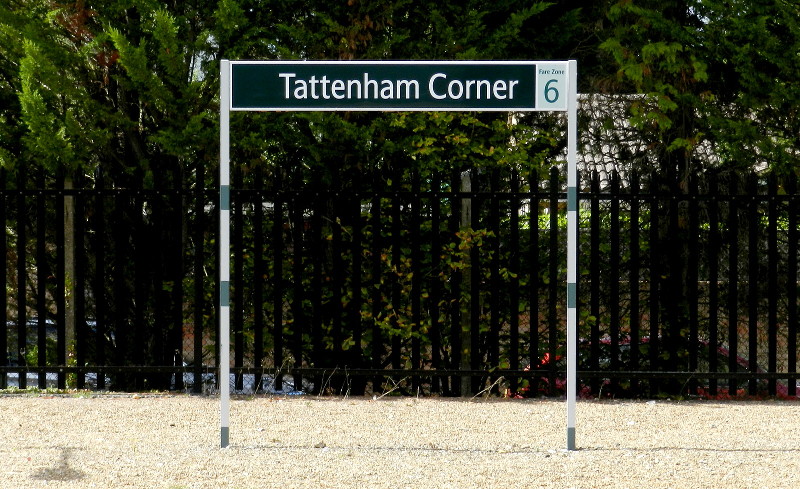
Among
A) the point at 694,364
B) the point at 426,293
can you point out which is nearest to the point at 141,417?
the point at 426,293

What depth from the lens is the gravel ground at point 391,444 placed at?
6.05 metres

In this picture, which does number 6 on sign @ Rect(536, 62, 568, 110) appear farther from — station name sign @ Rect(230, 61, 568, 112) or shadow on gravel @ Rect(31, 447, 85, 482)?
shadow on gravel @ Rect(31, 447, 85, 482)

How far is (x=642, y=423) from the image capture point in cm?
796

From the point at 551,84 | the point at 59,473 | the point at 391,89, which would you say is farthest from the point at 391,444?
the point at 551,84

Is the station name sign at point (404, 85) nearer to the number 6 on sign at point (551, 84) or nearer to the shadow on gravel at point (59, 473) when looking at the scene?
the number 6 on sign at point (551, 84)

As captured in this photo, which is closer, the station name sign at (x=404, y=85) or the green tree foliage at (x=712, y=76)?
the station name sign at (x=404, y=85)

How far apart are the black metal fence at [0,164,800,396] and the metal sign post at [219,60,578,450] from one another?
6.72ft

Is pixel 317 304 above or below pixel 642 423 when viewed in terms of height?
above

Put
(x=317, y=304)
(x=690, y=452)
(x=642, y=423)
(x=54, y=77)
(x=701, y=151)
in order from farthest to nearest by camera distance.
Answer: (x=701, y=151) < (x=54, y=77) < (x=317, y=304) < (x=642, y=423) < (x=690, y=452)

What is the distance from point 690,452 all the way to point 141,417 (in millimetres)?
3893

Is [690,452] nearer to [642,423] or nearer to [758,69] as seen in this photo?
[642,423]

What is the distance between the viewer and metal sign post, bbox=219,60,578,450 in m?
6.77

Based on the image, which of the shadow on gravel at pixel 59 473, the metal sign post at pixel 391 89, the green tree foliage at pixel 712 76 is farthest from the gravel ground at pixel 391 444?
the green tree foliage at pixel 712 76

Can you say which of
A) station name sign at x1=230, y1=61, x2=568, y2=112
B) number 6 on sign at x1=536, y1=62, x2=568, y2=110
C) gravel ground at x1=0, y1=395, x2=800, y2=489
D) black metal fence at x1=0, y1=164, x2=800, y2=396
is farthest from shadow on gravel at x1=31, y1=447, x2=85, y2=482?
number 6 on sign at x1=536, y1=62, x2=568, y2=110
